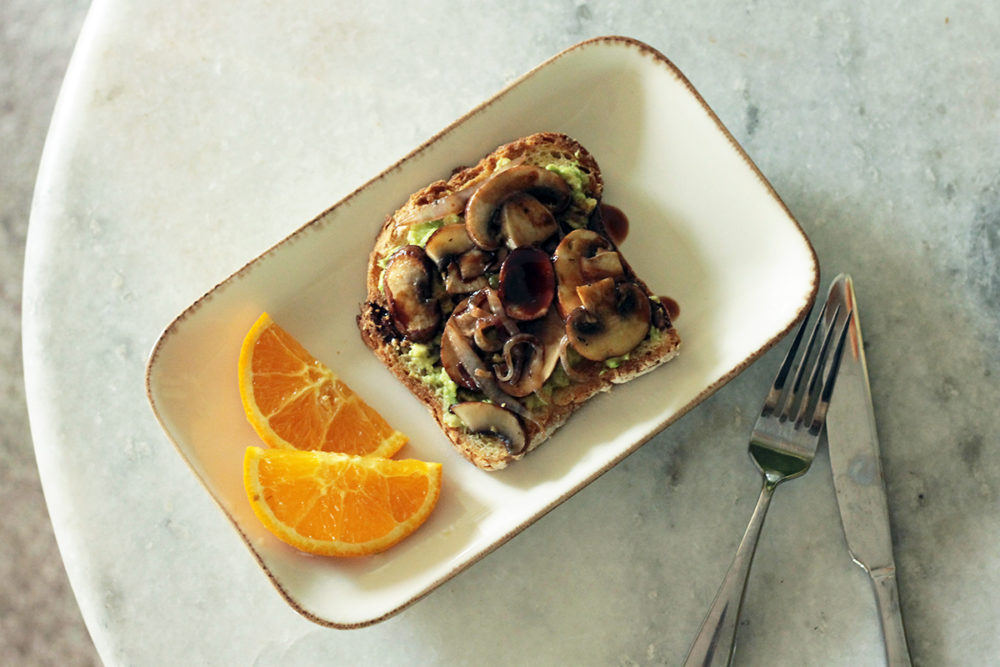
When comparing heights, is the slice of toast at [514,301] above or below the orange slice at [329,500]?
above

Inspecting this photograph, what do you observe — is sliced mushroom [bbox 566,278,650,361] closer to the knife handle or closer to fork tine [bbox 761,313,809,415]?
fork tine [bbox 761,313,809,415]

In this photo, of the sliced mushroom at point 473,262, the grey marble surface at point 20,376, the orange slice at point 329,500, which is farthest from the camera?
the grey marble surface at point 20,376

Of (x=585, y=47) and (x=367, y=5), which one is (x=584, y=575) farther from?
(x=367, y=5)

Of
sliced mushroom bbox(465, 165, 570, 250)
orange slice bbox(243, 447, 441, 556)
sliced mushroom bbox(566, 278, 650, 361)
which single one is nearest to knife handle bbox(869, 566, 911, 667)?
sliced mushroom bbox(566, 278, 650, 361)

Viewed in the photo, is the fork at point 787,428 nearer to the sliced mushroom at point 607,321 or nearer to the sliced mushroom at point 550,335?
the sliced mushroom at point 607,321

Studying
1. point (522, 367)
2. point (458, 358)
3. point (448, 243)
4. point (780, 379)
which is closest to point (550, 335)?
point (522, 367)

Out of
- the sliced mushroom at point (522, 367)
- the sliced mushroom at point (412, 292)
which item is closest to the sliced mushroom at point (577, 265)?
the sliced mushroom at point (522, 367)
